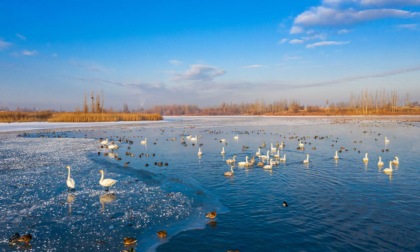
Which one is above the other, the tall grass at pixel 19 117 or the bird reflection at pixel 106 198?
the tall grass at pixel 19 117

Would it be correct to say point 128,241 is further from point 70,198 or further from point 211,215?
point 70,198

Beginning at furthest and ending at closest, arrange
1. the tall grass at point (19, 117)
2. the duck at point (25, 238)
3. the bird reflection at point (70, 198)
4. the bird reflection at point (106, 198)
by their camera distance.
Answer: the tall grass at point (19, 117) → the bird reflection at point (106, 198) → the bird reflection at point (70, 198) → the duck at point (25, 238)

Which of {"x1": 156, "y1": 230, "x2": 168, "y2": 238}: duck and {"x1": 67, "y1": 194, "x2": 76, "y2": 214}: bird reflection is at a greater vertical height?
{"x1": 67, "y1": 194, "x2": 76, "y2": 214}: bird reflection

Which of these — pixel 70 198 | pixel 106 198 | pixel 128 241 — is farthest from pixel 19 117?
pixel 128 241

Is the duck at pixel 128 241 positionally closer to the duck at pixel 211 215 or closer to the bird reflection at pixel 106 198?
the duck at pixel 211 215

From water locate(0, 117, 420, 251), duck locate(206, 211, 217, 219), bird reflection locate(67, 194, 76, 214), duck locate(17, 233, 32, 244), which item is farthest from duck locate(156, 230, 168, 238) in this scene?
bird reflection locate(67, 194, 76, 214)

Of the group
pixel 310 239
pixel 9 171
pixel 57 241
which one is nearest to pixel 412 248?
pixel 310 239

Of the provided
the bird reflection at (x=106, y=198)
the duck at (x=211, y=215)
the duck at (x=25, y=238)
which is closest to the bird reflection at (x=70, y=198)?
the bird reflection at (x=106, y=198)

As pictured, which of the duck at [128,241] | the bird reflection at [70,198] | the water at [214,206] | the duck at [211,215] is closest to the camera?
the duck at [128,241]

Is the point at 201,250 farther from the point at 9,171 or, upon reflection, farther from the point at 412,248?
the point at 9,171

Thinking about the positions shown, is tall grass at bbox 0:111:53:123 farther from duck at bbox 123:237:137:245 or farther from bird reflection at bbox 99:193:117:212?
duck at bbox 123:237:137:245

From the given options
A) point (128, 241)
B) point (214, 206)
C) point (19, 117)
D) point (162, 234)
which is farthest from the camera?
point (19, 117)

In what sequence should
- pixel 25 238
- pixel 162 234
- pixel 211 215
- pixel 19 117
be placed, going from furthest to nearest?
pixel 19 117 → pixel 211 215 → pixel 162 234 → pixel 25 238

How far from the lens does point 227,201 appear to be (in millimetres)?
11586
